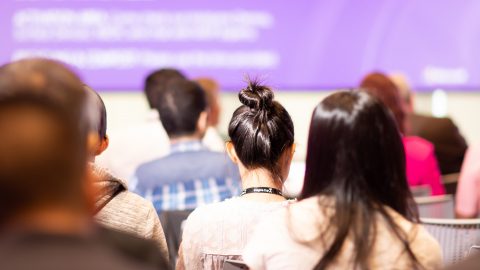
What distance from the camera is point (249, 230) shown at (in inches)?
100

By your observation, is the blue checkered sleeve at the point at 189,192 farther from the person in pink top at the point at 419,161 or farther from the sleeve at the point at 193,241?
the sleeve at the point at 193,241

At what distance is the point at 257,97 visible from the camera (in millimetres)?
2590

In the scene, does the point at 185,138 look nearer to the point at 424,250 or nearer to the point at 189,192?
the point at 189,192

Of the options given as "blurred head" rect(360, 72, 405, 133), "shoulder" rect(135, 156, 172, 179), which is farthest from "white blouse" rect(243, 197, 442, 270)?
"blurred head" rect(360, 72, 405, 133)

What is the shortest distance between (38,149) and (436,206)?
2.82 meters

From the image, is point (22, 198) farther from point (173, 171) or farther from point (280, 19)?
point (280, 19)

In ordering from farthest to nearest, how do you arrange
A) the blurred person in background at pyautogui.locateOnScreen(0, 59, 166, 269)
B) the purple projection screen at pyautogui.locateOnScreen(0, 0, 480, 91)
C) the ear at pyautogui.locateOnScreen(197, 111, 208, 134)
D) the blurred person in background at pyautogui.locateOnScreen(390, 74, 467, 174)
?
1. the purple projection screen at pyautogui.locateOnScreen(0, 0, 480, 91)
2. the blurred person in background at pyautogui.locateOnScreen(390, 74, 467, 174)
3. the ear at pyautogui.locateOnScreen(197, 111, 208, 134)
4. the blurred person in background at pyautogui.locateOnScreen(0, 59, 166, 269)

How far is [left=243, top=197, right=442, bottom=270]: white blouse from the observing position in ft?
6.16

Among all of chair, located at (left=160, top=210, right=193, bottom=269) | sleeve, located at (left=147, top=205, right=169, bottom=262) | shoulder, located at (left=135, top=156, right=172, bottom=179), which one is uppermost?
sleeve, located at (left=147, top=205, right=169, bottom=262)

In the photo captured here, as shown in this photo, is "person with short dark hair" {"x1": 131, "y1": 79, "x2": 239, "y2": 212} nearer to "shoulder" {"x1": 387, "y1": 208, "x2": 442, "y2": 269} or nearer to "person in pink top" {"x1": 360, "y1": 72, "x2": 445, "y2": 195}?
"person in pink top" {"x1": 360, "y1": 72, "x2": 445, "y2": 195}

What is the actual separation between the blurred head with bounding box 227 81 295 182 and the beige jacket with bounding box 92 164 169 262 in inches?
12.5

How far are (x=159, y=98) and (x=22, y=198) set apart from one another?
3073 millimetres

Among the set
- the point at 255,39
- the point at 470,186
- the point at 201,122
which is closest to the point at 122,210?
the point at 201,122

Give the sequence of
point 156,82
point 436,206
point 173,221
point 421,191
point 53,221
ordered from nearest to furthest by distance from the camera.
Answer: point 53,221
point 173,221
point 436,206
point 421,191
point 156,82
